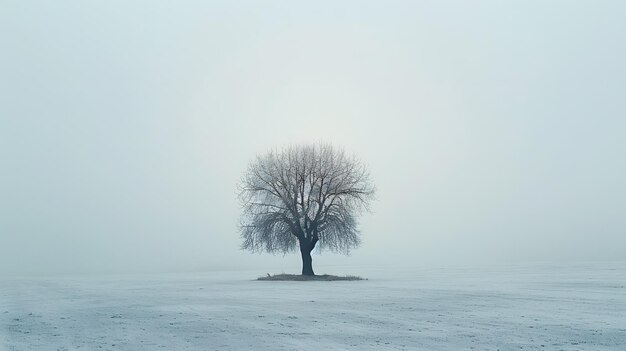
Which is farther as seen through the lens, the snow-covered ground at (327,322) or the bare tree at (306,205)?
the bare tree at (306,205)

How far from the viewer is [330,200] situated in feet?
214

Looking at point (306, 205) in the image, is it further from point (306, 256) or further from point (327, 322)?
point (327, 322)

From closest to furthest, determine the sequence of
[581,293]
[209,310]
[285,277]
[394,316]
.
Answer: [394,316] → [209,310] → [581,293] → [285,277]

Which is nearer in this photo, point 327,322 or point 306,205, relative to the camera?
point 327,322

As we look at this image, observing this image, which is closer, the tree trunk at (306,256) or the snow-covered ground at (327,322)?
the snow-covered ground at (327,322)

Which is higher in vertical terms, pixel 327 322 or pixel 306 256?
pixel 306 256

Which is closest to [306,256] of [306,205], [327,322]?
[306,205]

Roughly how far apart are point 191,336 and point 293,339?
3.30 metres

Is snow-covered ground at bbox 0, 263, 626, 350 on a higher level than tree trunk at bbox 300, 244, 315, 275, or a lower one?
lower

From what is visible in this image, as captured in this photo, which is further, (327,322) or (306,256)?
(306,256)

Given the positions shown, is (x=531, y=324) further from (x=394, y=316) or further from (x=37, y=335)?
(x=37, y=335)

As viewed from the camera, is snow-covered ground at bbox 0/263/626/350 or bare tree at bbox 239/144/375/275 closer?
snow-covered ground at bbox 0/263/626/350

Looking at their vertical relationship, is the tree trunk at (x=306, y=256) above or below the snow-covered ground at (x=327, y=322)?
above

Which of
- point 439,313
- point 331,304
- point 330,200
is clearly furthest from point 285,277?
point 439,313
